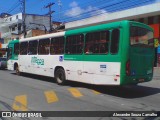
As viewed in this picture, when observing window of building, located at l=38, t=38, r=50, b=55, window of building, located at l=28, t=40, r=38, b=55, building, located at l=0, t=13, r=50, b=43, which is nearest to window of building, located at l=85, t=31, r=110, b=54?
window of building, located at l=38, t=38, r=50, b=55

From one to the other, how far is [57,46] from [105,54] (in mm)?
4475

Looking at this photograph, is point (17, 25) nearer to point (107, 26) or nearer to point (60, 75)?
point (60, 75)

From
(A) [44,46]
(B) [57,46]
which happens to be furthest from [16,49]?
(B) [57,46]

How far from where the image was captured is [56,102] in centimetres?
1068

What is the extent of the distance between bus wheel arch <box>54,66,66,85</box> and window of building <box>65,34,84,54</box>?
1.15 m

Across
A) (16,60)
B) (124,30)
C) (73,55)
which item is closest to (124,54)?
(124,30)

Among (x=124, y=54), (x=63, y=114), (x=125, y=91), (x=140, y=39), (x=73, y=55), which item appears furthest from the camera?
(x=73, y=55)

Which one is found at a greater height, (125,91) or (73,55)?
(73,55)

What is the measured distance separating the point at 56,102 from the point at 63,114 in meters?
2.02

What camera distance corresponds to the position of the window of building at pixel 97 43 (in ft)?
41.3

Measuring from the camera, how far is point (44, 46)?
18.0 meters

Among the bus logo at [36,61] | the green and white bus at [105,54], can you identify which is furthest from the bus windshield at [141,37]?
the bus logo at [36,61]

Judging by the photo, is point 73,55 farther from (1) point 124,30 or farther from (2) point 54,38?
(1) point 124,30

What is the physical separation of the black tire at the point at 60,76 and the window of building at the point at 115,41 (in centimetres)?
436
